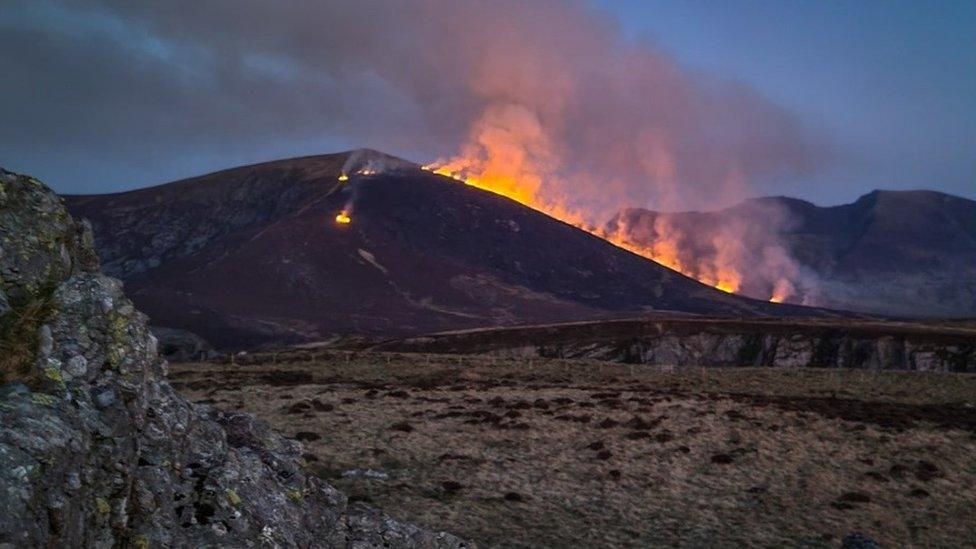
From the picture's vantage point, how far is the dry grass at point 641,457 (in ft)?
67.9

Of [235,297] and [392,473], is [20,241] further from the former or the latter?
[235,297]

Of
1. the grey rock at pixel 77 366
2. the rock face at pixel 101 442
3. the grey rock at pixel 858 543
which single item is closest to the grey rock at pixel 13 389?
the rock face at pixel 101 442

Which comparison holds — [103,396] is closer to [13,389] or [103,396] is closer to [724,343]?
[13,389]

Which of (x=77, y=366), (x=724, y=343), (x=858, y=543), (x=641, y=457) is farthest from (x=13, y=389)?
(x=724, y=343)

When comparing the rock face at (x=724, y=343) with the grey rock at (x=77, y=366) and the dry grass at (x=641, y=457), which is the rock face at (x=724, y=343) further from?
the grey rock at (x=77, y=366)

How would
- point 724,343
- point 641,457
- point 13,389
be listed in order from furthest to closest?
point 724,343 < point 641,457 < point 13,389

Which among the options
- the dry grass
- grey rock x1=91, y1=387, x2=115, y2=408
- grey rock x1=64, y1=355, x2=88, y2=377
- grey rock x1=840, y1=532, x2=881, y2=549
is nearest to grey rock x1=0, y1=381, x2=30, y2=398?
grey rock x1=64, y1=355, x2=88, y2=377

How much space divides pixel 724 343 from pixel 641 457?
3228 inches

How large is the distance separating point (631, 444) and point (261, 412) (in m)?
17.2

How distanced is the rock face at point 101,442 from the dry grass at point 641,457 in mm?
9628

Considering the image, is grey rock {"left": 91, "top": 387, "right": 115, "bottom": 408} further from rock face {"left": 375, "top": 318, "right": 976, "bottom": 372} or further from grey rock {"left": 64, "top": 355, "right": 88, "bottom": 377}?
rock face {"left": 375, "top": 318, "right": 976, "bottom": 372}

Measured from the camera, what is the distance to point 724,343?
344 ft

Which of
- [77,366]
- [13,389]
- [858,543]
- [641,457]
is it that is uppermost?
[77,366]

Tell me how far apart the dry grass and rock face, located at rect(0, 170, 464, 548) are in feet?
31.6
